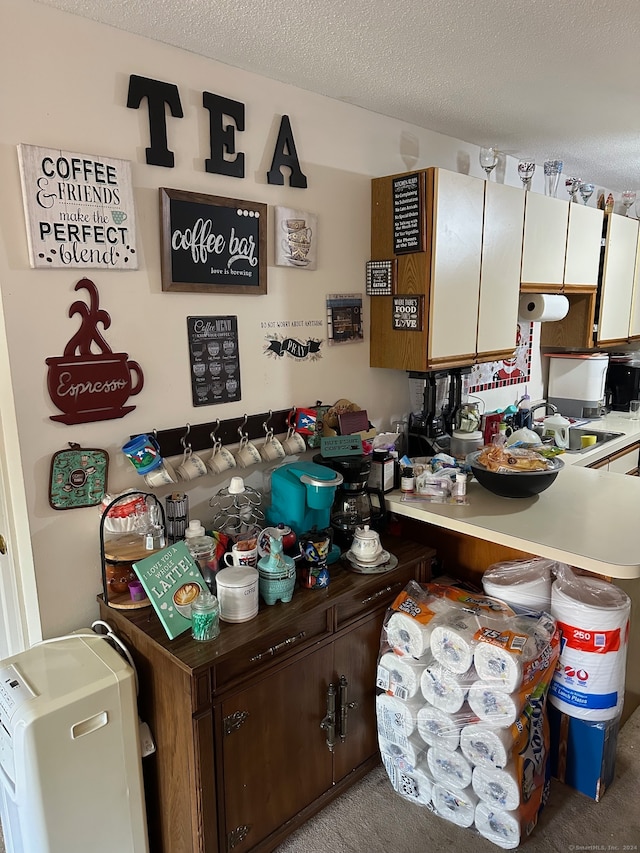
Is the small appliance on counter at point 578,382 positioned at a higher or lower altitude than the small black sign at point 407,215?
lower

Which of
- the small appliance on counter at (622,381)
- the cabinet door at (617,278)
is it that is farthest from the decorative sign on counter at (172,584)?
the small appliance on counter at (622,381)

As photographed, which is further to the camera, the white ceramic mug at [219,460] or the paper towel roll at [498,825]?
the white ceramic mug at [219,460]

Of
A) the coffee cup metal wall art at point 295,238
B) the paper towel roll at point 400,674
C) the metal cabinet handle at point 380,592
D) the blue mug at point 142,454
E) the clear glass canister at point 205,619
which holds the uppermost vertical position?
the coffee cup metal wall art at point 295,238

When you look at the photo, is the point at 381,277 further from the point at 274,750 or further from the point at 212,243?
the point at 274,750

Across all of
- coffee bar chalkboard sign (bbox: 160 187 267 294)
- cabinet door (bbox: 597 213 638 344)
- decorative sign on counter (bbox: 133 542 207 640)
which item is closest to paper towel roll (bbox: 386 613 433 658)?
decorative sign on counter (bbox: 133 542 207 640)

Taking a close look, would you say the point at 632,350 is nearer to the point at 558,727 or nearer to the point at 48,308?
the point at 558,727

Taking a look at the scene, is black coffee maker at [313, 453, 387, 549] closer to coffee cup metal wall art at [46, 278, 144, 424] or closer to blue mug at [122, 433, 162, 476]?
blue mug at [122, 433, 162, 476]

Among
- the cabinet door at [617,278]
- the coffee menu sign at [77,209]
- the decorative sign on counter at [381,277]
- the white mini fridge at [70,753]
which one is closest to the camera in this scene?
the white mini fridge at [70,753]

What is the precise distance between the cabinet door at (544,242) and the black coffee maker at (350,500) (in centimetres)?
132

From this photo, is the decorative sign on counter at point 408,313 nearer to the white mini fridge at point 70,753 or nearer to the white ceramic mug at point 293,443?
the white ceramic mug at point 293,443

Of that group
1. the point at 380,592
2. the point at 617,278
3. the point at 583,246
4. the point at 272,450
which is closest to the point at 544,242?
the point at 583,246

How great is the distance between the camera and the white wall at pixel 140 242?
1502 millimetres

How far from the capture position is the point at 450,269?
2.30m

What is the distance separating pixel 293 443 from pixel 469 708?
3.37 ft
